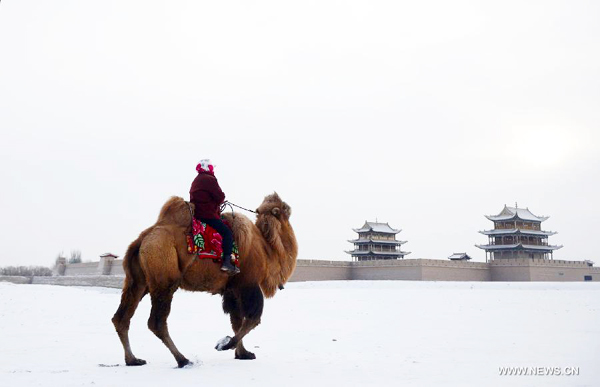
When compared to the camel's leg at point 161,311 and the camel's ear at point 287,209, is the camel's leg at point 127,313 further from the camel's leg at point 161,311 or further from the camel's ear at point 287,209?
the camel's ear at point 287,209

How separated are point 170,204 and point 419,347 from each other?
3.59m

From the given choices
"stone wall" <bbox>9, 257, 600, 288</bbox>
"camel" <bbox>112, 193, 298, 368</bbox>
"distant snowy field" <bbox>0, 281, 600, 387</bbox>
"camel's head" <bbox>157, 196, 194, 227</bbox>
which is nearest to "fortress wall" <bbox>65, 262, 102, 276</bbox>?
"stone wall" <bbox>9, 257, 600, 288</bbox>

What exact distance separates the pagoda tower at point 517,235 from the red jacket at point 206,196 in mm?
45096

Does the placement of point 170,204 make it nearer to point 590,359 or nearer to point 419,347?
point 419,347

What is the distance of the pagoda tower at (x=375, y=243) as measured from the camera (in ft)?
168

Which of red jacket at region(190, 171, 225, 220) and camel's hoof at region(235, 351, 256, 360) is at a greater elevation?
red jacket at region(190, 171, 225, 220)

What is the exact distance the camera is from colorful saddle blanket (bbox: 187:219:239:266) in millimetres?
5234

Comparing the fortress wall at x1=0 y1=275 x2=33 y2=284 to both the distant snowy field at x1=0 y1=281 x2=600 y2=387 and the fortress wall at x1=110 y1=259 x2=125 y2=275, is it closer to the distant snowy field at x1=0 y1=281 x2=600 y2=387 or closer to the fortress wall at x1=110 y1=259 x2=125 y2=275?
the fortress wall at x1=110 y1=259 x2=125 y2=275

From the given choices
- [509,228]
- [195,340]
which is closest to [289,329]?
[195,340]

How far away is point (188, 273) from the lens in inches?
208

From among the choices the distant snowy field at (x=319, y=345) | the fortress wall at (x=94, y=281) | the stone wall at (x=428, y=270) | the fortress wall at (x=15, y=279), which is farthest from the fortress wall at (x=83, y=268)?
the distant snowy field at (x=319, y=345)

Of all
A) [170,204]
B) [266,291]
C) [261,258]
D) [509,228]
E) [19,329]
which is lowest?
[19,329]

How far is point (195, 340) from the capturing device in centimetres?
777

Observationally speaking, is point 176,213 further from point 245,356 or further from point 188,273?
point 245,356
